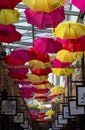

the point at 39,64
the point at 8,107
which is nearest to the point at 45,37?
the point at 39,64

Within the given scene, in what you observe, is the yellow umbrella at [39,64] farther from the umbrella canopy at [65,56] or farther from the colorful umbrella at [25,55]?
the umbrella canopy at [65,56]

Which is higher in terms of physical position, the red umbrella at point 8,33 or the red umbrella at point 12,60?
the red umbrella at point 8,33

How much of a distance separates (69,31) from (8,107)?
6166 mm

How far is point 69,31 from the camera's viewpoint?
11531 mm

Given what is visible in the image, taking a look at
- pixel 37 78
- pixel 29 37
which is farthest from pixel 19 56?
pixel 29 37

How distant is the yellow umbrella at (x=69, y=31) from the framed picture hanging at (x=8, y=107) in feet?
19.4

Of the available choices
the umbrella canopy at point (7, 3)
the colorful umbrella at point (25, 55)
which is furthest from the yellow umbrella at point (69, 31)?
the umbrella canopy at point (7, 3)

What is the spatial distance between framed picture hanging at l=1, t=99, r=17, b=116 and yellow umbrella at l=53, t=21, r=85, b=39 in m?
5.91

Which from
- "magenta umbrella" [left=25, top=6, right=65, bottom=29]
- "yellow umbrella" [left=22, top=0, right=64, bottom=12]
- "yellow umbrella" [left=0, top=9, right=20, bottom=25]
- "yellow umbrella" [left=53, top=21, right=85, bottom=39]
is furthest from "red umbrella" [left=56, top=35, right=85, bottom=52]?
"yellow umbrella" [left=22, top=0, right=64, bottom=12]

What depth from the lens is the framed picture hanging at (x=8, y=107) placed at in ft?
54.5

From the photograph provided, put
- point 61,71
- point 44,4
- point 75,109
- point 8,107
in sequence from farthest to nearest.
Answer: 1. point 8,107
2. point 61,71
3. point 75,109
4. point 44,4

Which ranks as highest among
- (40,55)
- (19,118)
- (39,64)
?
(40,55)

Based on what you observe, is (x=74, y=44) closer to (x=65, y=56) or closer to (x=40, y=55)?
(x=65, y=56)

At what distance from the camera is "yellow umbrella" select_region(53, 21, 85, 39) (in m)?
11.4
